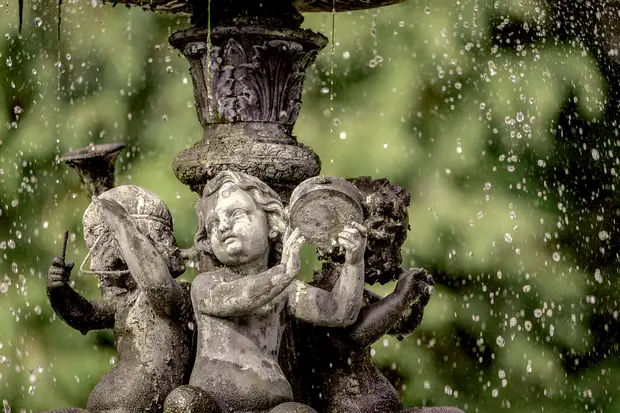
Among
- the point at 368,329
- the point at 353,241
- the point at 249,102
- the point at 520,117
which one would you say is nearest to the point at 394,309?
the point at 368,329

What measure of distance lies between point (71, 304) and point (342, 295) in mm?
944

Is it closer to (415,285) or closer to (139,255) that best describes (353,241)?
(415,285)

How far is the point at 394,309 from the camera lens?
16.7ft

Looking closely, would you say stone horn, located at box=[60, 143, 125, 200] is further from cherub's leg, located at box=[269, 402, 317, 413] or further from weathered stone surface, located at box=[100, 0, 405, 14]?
cherub's leg, located at box=[269, 402, 317, 413]

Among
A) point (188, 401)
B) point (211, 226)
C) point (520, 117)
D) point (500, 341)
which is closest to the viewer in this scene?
point (188, 401)

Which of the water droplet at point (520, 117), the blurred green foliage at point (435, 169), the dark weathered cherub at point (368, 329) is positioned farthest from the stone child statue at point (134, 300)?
the water droplet at point (520, 117)

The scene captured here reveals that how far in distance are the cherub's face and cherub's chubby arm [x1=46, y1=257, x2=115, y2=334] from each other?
18.7 inches

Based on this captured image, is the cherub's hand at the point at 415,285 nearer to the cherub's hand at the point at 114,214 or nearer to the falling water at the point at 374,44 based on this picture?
the cherub's hand at the point at 114,214

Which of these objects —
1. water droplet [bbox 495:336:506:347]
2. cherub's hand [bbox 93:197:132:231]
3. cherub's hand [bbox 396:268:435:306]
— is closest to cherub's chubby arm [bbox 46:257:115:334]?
cherub's hand [bbox 93:197:132:231]

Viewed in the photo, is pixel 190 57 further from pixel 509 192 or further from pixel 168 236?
pixel 509 192

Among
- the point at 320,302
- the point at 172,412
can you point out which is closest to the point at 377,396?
Result: the point at 320,302

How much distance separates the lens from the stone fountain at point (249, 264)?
193 inches

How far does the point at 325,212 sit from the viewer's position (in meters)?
4.95

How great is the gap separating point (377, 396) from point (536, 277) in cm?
358
